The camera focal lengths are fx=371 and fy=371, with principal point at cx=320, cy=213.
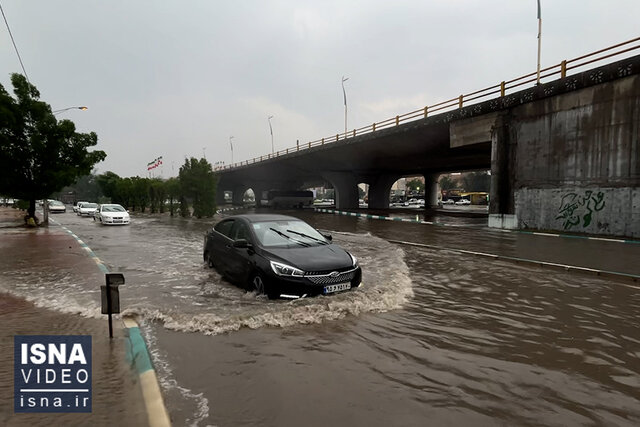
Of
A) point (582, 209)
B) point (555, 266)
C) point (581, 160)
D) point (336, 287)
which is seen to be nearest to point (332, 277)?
point (336, 287)

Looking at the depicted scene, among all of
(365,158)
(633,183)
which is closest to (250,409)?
(633,183)

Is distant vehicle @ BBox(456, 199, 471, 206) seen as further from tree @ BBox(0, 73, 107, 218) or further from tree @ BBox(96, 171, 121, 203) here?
tree @ BBox(0, 73, 107, 218)

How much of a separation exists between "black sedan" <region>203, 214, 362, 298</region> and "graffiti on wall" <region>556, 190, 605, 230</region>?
14.7 metres

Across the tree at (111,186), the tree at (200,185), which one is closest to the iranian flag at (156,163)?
the tree at (111,186)

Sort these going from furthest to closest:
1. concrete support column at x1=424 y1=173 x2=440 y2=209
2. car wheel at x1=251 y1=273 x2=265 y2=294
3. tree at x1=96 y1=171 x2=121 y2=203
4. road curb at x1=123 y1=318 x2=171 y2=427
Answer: tree at x1=96 y1=171 x2=121 y2=203, concrete support column at x1=424 y1=173 x2=440 y2=209, car wheel at x1=251 y1=273 x2=265 y2=294, road curb at x1=123 y1=318 x2=171 y2=427

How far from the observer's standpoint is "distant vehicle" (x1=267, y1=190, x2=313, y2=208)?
50000 mm

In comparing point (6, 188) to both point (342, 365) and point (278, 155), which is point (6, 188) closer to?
point (342, 365)

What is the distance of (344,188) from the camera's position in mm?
48875

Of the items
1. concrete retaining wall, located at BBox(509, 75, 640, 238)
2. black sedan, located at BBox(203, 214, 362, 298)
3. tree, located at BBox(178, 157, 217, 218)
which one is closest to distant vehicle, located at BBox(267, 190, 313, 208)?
tree, located at BBox(178, 157, 217, 218)

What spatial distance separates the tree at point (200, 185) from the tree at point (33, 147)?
9.92 metres

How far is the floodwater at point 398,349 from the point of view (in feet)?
10.2

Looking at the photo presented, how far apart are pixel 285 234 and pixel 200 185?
26348mm

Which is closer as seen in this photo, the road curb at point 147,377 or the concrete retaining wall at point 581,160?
the road curb at point 147,377

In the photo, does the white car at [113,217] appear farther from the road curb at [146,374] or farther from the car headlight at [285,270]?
the car headlight at [285,270]
